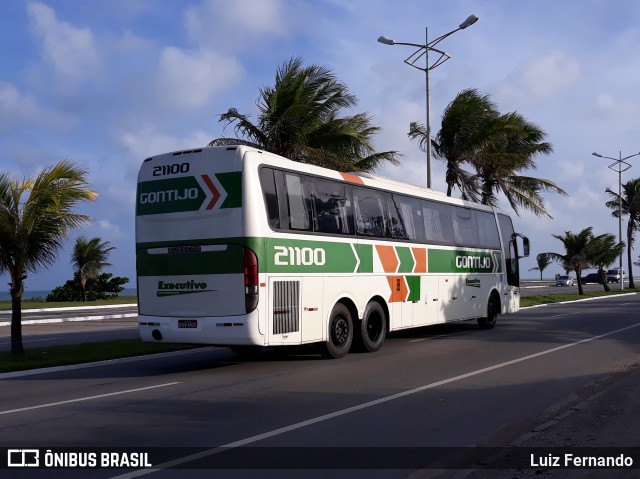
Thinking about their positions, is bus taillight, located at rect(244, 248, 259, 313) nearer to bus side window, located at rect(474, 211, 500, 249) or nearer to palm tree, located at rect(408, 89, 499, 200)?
bus side window, located at rect(474, 211, 500, 249)


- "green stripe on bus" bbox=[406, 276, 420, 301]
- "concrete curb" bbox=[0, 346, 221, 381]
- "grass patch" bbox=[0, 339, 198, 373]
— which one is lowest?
"concrete curb" bbox=[0, 346, 221, 381]

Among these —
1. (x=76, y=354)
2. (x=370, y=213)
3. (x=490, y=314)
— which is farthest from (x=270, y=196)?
(x=490, y=314)

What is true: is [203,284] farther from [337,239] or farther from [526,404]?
[526,404]

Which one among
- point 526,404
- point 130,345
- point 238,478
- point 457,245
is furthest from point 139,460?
point 457,245

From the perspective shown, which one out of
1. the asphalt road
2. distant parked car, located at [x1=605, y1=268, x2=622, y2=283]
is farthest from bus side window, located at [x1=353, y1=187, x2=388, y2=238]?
distant parked car, located at [x1=605, y1=268, x2=622, y2=283]

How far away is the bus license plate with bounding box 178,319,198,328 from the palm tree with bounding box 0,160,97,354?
13.8 feet

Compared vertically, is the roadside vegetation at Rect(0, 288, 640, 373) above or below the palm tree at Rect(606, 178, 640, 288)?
below

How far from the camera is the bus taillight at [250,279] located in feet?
38.1

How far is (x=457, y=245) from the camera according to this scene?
19.1 m

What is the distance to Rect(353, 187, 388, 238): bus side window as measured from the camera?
581 inches

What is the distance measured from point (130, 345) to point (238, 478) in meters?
11.3

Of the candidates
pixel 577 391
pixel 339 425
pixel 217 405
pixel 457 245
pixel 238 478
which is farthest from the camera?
pixel 457 245

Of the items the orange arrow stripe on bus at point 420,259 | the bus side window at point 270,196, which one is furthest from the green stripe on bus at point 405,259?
the bus side window at point 270,196

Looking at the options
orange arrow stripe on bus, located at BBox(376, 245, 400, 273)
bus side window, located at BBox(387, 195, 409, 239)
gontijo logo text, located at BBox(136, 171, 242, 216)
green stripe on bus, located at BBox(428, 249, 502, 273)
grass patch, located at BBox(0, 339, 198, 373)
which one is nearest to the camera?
gontijo logo text, located at BBox(136, 171, 242, 216)
